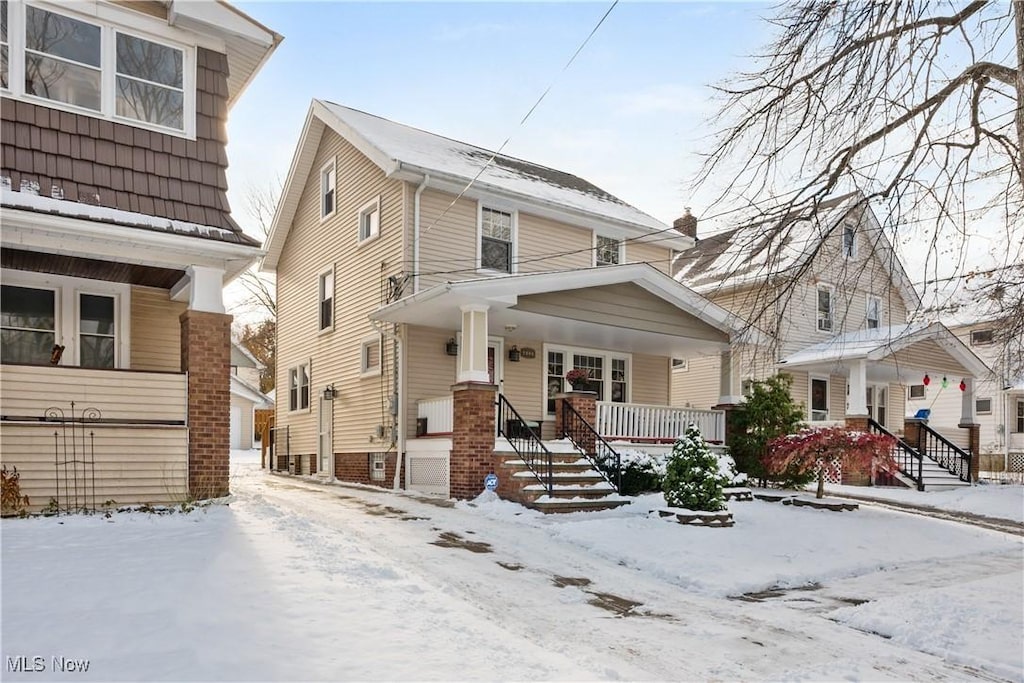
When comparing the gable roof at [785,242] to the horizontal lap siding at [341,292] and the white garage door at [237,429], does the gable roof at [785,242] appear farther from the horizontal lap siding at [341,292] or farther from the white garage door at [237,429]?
the white garage door at [237,429]

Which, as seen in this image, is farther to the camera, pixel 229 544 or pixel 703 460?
pixel 703 460

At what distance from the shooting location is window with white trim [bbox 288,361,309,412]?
63.2 feet

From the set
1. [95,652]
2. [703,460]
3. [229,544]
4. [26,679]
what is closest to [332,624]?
[95,652]

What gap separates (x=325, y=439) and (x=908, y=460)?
15137 millimetres

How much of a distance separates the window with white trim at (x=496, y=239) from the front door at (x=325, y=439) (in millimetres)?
5492

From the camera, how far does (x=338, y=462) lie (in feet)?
56.1

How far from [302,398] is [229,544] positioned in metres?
12.8

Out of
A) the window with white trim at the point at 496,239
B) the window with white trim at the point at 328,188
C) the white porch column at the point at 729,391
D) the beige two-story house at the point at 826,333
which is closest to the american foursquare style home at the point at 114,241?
the window with white trim at the point at 496,239

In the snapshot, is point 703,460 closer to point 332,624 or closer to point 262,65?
point 332,624

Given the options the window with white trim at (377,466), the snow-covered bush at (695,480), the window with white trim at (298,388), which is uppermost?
the window with white trim at (298,388)

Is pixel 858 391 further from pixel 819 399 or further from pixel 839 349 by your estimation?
pixel 819 399

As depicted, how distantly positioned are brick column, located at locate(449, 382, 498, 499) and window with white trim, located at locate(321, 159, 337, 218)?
26.9ft

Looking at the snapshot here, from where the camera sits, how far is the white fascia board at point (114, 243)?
8375 millimetres

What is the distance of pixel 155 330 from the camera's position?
35.1 ft
